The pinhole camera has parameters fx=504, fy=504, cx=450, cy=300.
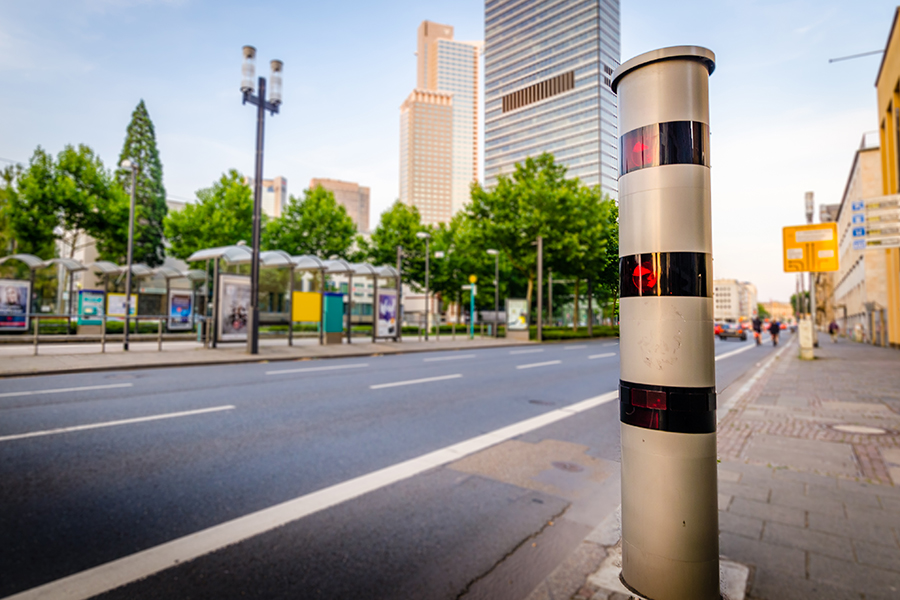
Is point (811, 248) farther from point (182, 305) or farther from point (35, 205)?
point (35, 205)

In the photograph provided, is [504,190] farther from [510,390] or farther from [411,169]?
[411,169]

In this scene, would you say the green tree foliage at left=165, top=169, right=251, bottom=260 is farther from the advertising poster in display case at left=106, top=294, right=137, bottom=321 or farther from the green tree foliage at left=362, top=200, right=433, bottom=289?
the advertising poster in display case at left=106, top=294, right=137, bottom=321

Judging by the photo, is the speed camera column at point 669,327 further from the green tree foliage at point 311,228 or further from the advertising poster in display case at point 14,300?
the green tree foliage at point 311,228

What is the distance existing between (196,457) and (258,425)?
1346 mm

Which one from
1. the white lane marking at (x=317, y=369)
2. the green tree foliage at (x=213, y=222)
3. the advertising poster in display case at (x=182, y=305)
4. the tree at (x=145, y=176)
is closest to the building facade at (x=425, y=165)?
the tree at (x=145, y=176)

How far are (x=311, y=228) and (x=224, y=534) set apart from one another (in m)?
38.5

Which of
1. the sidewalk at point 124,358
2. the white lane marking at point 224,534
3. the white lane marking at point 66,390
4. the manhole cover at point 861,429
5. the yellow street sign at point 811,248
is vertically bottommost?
the white lane marking at point 224,534

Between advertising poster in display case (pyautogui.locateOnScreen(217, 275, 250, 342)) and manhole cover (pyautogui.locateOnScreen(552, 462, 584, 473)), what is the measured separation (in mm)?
14316

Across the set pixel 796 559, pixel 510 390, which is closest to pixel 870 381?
pixel 510 390

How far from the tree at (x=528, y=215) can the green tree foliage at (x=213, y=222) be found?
17.9 meters

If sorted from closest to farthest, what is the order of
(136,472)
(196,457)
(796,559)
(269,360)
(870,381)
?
(796,559) < (136,472) < (196,457) < (870,381) < (269,360)

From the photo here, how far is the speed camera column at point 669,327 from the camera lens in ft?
2.93

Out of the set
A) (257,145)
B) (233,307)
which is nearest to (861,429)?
(257,145)

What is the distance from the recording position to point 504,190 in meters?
34.5
